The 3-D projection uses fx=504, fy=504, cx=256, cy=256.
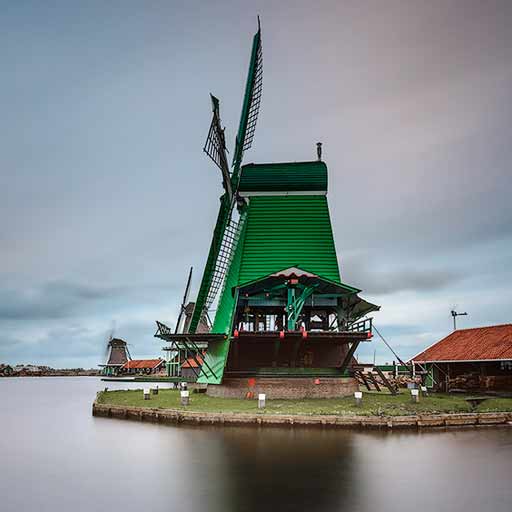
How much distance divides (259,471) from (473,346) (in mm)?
19788

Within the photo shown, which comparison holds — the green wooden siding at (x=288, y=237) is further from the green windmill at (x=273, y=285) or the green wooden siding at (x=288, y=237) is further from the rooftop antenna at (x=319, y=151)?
the rooftop antenna at (x=319, y=151)

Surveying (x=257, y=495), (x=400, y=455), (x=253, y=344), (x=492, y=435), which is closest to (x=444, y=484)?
(x=400, y=455)

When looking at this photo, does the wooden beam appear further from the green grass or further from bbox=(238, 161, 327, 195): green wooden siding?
bbox=(238, 161, 327, 195): green wooden siding

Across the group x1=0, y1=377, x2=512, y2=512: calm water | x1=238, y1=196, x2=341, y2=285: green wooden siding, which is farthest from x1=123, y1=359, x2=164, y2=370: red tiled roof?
x1=0, y1=377, x2=512, y2=512: calm water

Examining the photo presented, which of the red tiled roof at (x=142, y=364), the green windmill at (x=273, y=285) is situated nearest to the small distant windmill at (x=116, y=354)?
the red tiled roof at (x=142, y=364)

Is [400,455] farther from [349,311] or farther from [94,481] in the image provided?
[349,311]

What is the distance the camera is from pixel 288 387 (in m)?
22.3

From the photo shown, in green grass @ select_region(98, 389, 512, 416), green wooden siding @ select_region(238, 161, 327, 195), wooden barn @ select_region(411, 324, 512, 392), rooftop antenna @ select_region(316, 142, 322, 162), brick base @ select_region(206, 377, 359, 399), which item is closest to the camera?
green grass @ select_region(98, 389, 512, 416)

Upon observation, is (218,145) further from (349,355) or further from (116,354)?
(116,354)

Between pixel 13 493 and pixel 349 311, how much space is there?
17.8 metres

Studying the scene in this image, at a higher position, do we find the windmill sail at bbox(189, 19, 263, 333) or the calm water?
the windmill sail at bbox(189, 19, 263, 333)

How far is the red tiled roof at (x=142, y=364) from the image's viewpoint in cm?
8539

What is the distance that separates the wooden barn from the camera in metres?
25.6

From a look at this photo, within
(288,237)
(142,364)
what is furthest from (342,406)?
(142,364)
